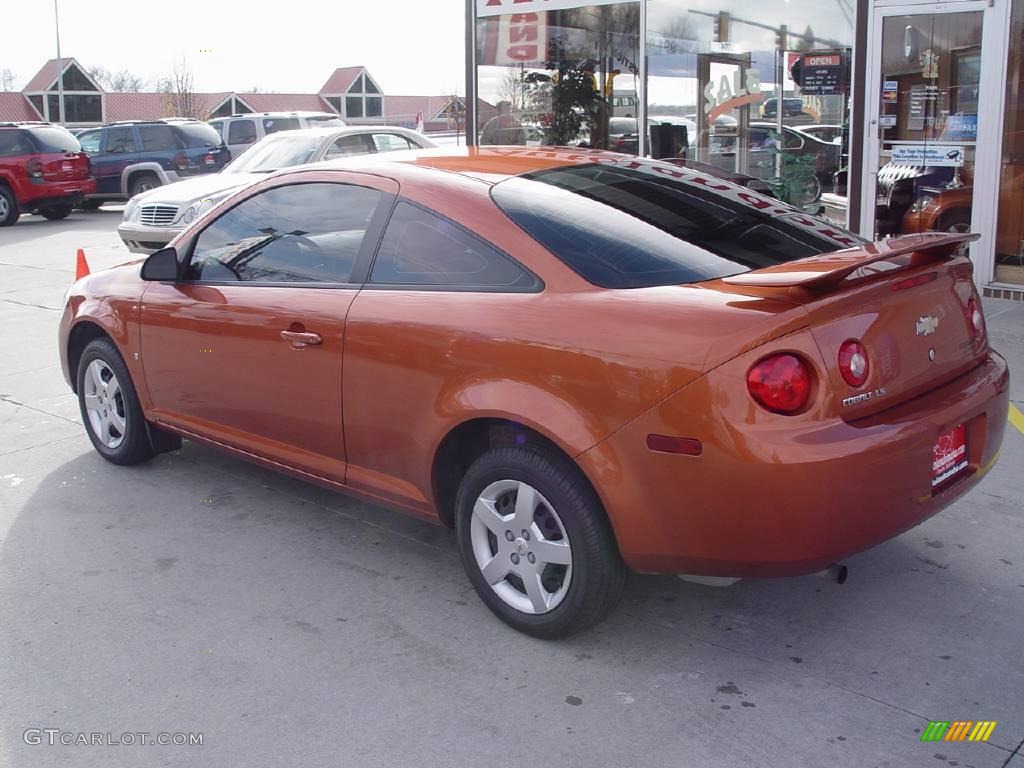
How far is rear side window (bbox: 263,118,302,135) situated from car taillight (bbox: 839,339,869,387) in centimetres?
2294

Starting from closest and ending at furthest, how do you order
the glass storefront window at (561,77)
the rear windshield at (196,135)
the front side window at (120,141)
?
the glass storefront window at (561,77) < the front side window at (120,141) < the rear windshield at (196,135)

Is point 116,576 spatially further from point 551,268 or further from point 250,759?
point 551,268

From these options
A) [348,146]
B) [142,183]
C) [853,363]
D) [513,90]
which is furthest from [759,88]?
[142,183]

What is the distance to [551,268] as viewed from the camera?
3.62 m

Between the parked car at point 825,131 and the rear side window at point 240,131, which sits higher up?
the rear side window at point 240,131

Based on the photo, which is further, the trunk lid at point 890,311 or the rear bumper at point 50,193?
the rear bumper at point 50,193

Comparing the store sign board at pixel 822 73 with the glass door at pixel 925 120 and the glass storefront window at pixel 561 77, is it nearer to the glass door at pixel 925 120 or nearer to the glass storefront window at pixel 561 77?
the glass door at pixel 925 120

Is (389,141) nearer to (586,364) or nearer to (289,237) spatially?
(289,237)

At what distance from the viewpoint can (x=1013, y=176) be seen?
30.3 ft

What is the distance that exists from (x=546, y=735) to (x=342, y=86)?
7688 centimetres

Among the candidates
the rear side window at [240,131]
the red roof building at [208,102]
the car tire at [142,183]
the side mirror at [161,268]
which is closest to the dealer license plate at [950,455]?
the side mirror at [161,268]

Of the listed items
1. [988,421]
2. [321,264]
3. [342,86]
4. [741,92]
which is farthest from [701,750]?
[342,86]

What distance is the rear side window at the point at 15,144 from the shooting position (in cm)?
2027

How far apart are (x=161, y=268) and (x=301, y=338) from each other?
110 cm
